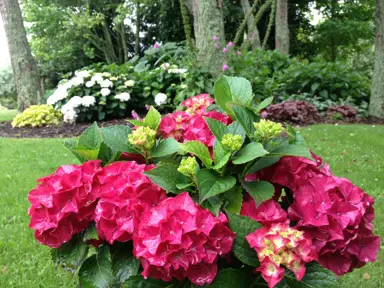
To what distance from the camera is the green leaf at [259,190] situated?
3.81ft

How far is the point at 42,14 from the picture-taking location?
18266 mm

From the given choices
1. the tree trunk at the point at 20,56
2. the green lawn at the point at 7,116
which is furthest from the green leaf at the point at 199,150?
the green lawn at the point at 7,116

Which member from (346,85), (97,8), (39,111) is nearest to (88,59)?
(97,8)

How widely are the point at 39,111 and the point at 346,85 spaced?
269 inches

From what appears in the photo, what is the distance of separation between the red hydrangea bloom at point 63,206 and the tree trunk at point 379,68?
338 inches

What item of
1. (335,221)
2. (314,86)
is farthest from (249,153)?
(314,86)

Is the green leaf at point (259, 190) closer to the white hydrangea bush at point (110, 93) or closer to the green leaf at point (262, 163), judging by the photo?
the green leaf at point (262, 163)

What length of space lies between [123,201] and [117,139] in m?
0.31

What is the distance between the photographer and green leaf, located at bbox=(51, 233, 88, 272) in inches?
48.1

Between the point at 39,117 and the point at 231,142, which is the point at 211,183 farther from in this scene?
the point at 39,117

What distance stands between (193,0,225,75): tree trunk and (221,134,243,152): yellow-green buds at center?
20.3 feet

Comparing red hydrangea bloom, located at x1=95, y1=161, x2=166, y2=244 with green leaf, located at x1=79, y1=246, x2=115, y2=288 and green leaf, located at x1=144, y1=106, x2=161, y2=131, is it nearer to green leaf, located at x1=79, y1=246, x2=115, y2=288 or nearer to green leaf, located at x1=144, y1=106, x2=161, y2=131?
green leaf, located at x1=79, y1=246, x2=115, y2=288

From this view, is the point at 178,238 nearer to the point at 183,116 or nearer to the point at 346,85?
the point at 183,116

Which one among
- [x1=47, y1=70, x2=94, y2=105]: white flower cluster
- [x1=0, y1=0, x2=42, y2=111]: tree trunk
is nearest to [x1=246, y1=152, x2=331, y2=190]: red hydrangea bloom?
[x1=47, y1=70, x2=94, y2=105]: white flower cluster
